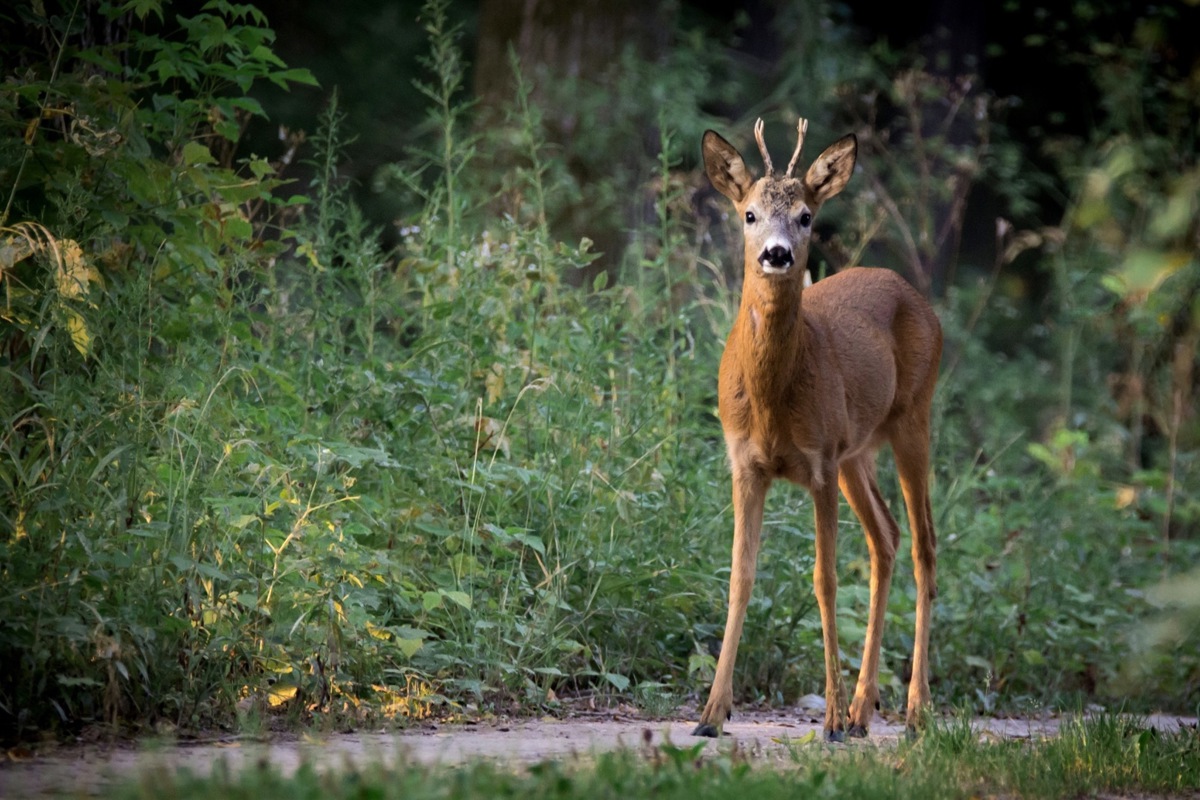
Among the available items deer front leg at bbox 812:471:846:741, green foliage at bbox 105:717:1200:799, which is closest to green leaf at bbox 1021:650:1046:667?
green foliage at bbox 105:717:1200:799

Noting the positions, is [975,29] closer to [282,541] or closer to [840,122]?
[840,122]

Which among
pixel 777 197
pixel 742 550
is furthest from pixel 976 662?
pixel 777 197

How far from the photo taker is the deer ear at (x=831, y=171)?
6.04 m

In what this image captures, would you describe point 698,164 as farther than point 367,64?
No

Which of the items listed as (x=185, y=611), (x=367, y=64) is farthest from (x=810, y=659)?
(x=367, y=64)

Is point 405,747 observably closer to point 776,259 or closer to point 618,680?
point 618,680

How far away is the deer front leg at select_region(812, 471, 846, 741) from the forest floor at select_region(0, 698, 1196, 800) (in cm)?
11

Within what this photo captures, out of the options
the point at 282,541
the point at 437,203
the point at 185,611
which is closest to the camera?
the point at 185,611

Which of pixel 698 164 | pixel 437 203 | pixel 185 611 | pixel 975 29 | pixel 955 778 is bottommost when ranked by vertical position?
pixel 955 778

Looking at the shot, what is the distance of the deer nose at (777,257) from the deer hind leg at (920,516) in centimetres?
175

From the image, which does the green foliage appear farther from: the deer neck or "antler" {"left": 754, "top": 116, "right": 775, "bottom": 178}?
"antler" {"left": 754, "top": 116, "right": 775, "bottom": 178}

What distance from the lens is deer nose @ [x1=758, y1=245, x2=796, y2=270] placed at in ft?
18.1

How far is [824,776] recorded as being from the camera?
4.13 m

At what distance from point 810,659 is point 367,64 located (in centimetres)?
964
